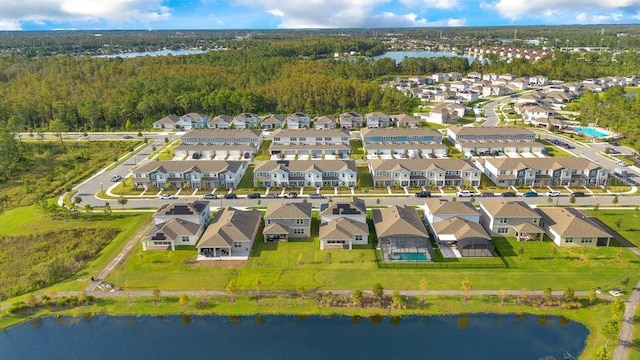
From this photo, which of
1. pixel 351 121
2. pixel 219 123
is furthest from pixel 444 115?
pixel 219 123

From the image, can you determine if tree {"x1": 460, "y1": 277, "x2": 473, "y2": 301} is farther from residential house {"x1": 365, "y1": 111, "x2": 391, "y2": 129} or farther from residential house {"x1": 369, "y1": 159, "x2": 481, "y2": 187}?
residential house {"x1": 365, "y1": 111, "x2": 391, "y2": 129}

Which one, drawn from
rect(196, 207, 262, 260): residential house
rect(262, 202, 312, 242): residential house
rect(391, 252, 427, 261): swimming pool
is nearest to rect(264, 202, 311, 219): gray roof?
rect(262, 202, 312, 242): residential house

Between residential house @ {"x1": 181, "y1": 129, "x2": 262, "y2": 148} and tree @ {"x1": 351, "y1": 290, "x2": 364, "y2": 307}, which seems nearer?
tree @ {"x1": 351, "y1": 290, "x2": 364, "y2": 307}

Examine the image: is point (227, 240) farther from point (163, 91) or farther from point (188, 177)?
point (163, 91)

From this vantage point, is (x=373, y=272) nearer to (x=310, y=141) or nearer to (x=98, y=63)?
(x=310, y=141)

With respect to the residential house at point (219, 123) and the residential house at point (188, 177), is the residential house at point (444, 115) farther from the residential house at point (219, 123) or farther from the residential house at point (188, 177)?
the residential house at point (188, 177)
